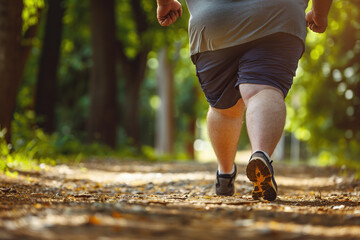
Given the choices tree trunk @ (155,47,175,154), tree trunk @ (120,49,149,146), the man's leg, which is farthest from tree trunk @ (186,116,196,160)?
the man's leg

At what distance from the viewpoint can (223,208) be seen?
100.0 inches

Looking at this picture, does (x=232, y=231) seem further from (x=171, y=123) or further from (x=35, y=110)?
(x=171, y=123)

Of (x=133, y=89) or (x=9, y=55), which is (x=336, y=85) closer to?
(x=133, y=89)

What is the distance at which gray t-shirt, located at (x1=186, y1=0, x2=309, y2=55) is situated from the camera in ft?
10.1

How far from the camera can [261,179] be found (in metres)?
2.83

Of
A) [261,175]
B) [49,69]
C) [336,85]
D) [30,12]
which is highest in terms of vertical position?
[30,12]

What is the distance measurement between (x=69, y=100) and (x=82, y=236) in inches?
778

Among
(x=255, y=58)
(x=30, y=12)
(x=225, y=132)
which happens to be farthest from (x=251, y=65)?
(x=30, y=12)

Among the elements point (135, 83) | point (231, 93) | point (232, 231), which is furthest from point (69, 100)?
point (232, 231)

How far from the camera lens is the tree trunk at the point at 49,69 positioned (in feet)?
39.5

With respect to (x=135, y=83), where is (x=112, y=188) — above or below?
below

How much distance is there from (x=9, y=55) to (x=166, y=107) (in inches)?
510

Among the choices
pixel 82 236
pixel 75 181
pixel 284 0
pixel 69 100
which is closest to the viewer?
pixel 82 236

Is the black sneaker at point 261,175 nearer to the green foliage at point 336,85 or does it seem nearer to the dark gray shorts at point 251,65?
the dark gray shorts at point 251,65
